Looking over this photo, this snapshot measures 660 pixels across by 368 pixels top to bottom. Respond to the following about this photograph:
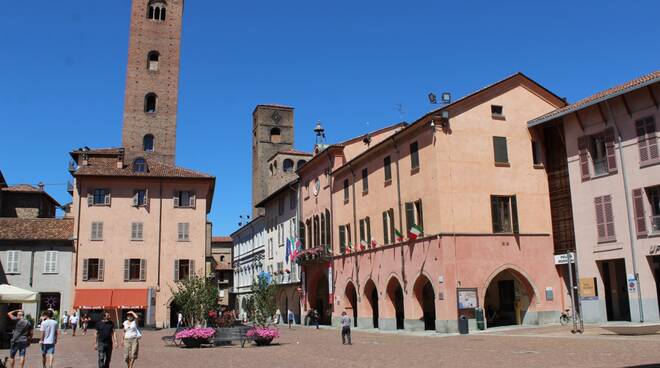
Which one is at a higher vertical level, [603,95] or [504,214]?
[603,95]

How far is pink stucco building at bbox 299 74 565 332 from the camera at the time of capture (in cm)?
3234

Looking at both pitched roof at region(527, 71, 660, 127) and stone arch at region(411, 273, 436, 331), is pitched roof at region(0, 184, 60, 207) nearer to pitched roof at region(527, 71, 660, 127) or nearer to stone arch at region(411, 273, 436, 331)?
stone arch at region(411, 273, 436, 331)

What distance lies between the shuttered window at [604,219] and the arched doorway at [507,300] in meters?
4.88

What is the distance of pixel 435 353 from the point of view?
2181 centimetres

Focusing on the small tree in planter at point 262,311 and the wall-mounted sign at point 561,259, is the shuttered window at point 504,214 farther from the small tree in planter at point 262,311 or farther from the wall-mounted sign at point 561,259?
the small tree in planter at point 262,311

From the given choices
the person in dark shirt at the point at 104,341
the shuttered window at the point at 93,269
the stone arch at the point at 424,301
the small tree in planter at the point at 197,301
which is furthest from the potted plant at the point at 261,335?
the shuttered window at the point at 93,269

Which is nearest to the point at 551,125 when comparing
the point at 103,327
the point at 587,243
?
the point at 587,243

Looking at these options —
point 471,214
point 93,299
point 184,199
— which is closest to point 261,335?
point 471,214

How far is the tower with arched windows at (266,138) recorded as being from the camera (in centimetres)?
9150

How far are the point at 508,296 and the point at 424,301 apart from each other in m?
5.85

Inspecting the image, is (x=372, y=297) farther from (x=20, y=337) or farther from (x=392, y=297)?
(x=20, y=337)

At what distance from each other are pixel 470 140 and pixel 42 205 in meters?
45.8

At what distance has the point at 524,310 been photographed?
111 feet

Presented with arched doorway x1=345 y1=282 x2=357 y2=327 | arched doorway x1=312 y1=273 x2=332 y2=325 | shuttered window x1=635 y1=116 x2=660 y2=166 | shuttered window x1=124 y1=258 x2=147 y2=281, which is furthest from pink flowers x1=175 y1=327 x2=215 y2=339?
arched doorway x1=312 y1=273 x2=332 y2=325
